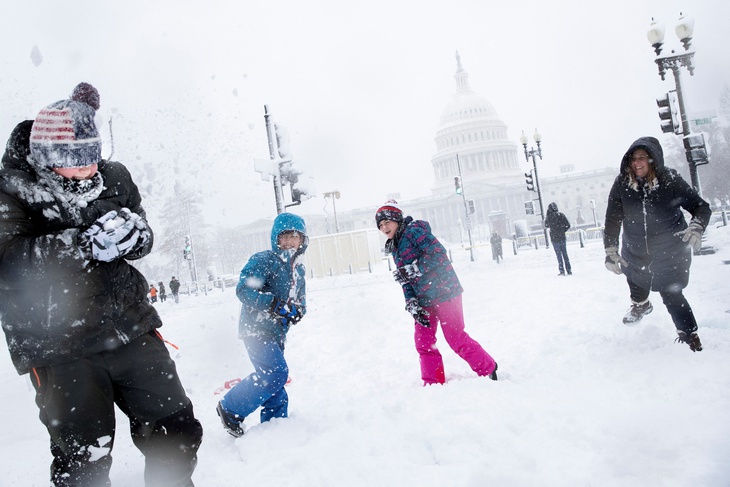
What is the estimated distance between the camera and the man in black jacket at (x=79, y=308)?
1.77m

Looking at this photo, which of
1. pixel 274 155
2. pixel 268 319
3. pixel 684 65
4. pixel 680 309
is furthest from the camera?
pixel 684 65

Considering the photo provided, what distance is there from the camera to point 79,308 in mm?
1828

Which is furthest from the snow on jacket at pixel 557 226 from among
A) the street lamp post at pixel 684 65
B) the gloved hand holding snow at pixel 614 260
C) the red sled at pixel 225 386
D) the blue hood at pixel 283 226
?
the blue hood at pixel 283 226

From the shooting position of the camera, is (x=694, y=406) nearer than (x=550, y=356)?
Yes

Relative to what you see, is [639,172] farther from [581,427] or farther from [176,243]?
[176,243]

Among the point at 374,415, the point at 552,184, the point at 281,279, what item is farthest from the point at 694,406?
the point at 552,184

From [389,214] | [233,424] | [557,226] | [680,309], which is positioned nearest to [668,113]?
[557,226]

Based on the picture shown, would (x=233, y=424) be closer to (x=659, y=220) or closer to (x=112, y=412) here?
(x=112, y=412)

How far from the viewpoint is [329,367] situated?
584 centimetres

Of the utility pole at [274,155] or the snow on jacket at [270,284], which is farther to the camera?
the utility pole at [274,155]

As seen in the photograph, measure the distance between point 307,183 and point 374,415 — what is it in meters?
6.70

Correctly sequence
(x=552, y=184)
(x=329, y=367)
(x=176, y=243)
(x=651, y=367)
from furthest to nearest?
(x=552, y=184) < (x=176, y=243) < (x=329, y=367) < (x=651, y=367)

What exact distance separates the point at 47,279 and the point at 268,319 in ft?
5.63

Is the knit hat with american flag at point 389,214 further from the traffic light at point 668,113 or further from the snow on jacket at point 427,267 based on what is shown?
the traffic light at point 668,113
